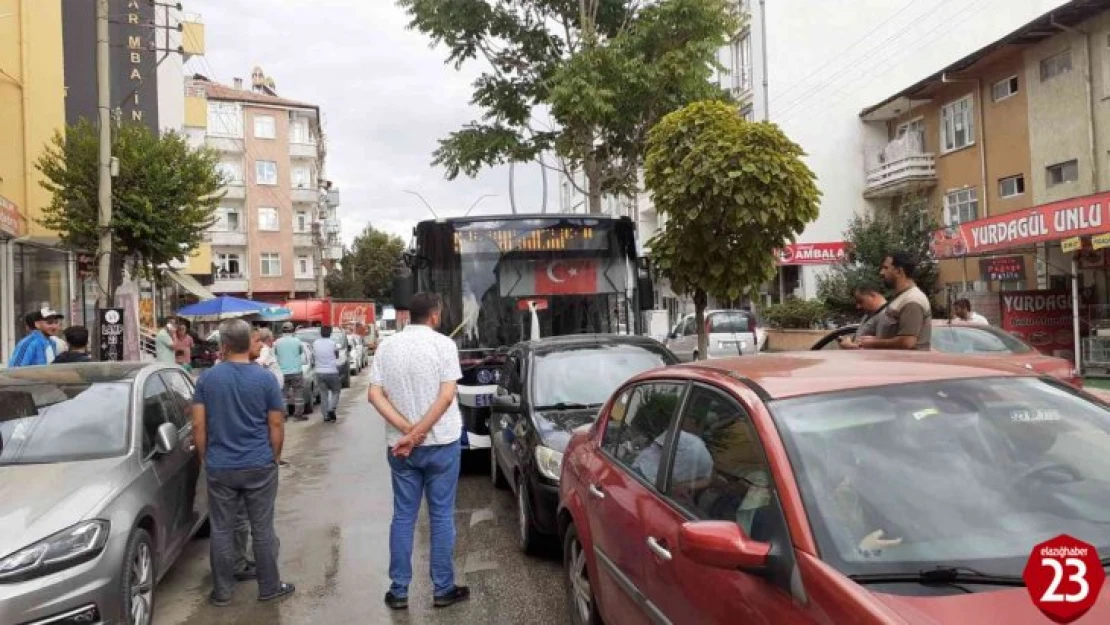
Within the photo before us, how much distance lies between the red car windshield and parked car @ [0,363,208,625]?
11.0 feet

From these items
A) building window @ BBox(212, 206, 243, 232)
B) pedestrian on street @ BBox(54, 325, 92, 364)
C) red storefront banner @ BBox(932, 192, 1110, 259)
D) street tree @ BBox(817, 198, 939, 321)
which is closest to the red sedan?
pedestrian on street @ BBox(54, 325, 92, 364)

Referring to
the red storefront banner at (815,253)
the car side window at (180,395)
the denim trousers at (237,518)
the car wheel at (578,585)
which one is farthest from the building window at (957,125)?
the denim trousers at (237,518)

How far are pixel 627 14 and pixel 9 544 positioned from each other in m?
17.2

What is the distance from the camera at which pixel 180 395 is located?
249 inches

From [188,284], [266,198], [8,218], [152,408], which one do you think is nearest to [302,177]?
[266,198]

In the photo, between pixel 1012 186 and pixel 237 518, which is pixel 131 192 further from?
pixel 1012 186

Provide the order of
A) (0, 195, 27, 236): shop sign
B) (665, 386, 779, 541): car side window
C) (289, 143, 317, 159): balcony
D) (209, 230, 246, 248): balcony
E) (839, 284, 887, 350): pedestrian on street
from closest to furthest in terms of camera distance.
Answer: (665, 386, 779, 541): car side window
(839, 284, 887, 350): pedestrian on street
(0, 195, 27, 236): shop sign
(209, 230, 246, 248): balcony
(289, 143, 317, 159): balcony

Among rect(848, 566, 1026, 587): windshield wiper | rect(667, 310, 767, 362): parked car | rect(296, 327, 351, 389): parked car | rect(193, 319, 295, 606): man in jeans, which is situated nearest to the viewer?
rect(848, 566, 1026, 587): windshield wiper

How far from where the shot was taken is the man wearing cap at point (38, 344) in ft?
28.2

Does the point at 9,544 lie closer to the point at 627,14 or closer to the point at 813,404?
the point at 813,404

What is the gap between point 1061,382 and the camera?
3043mm

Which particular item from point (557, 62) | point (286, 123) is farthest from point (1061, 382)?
point (286, 123)

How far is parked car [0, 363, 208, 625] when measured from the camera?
3.77 m

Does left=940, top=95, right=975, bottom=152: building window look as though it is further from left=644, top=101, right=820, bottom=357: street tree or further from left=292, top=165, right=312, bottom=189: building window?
left=292, top=165, right=312, bottom=189: building window
